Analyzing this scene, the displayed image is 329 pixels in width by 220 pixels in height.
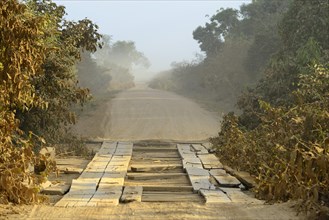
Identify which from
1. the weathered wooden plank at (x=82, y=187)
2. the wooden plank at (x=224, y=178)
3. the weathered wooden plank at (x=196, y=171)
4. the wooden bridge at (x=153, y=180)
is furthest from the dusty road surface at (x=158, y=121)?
the weathered wooden plank at (x=82, y=187)

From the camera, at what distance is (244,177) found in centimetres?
818

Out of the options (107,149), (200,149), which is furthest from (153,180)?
(200,149)

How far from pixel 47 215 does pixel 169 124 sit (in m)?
15.5

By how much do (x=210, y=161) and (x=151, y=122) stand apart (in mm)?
11422

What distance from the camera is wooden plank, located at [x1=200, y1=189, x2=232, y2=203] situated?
6.31 metres

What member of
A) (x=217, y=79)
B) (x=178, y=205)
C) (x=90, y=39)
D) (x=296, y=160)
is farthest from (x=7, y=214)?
(x=217, y=79)

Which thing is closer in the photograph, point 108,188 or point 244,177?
point 108,188

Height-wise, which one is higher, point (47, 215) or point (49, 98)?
point (49, 98)

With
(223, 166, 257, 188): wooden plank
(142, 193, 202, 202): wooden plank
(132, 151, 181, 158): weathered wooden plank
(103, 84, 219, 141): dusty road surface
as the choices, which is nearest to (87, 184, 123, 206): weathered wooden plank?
(142, 193, 202, 202): wooden plank

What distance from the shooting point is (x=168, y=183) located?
8055 millimetres

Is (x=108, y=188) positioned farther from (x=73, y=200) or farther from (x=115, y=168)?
(x=115, y=168)

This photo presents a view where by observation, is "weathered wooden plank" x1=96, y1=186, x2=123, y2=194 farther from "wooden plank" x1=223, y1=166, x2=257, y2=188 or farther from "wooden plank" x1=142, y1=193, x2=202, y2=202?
"wooden plank" x1=223, y1=166, x2=257, y2=188

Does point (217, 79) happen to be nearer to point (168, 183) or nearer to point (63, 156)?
point (63, 156)

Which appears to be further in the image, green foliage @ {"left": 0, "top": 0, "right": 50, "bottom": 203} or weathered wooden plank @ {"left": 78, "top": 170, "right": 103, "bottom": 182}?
weathered wooden plank @ {"left": 78, "top": 170, "right": 103, "bottom": 182}
